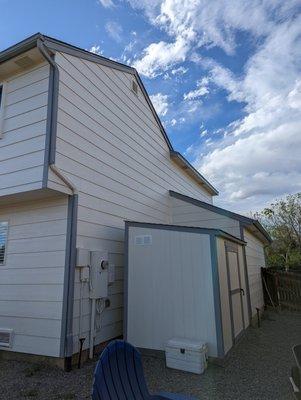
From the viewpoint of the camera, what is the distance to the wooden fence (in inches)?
490

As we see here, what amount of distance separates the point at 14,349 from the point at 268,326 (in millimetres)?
6757

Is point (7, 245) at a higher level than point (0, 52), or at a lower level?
lower

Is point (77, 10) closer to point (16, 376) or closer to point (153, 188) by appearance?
point (153, 188)

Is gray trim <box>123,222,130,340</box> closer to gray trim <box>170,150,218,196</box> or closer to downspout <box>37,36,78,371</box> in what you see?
downspout <box>37,36,78,371</box>

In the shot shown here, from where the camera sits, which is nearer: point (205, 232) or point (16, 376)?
point (16, 376)

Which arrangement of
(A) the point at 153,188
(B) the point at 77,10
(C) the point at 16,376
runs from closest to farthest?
(C) the point at 16,376, (B) the point at 77,10, (A) the point at 153,188

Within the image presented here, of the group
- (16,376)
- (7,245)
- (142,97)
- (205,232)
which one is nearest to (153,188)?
(142,97)

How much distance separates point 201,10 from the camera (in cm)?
679

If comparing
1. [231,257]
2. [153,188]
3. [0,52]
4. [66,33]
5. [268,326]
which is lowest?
[268,326]

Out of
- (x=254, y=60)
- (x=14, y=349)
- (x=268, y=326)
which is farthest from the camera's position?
(x=268, y=326)

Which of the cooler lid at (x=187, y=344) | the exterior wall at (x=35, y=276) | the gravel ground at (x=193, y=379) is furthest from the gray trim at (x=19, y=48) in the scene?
the cooler lid at (x=187, y=344)

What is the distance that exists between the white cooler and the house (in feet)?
5.01

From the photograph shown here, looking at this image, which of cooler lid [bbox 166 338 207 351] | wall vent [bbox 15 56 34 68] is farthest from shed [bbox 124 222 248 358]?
wall vent [bbox 15 56 34 68]

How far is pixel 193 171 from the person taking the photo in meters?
12.6
